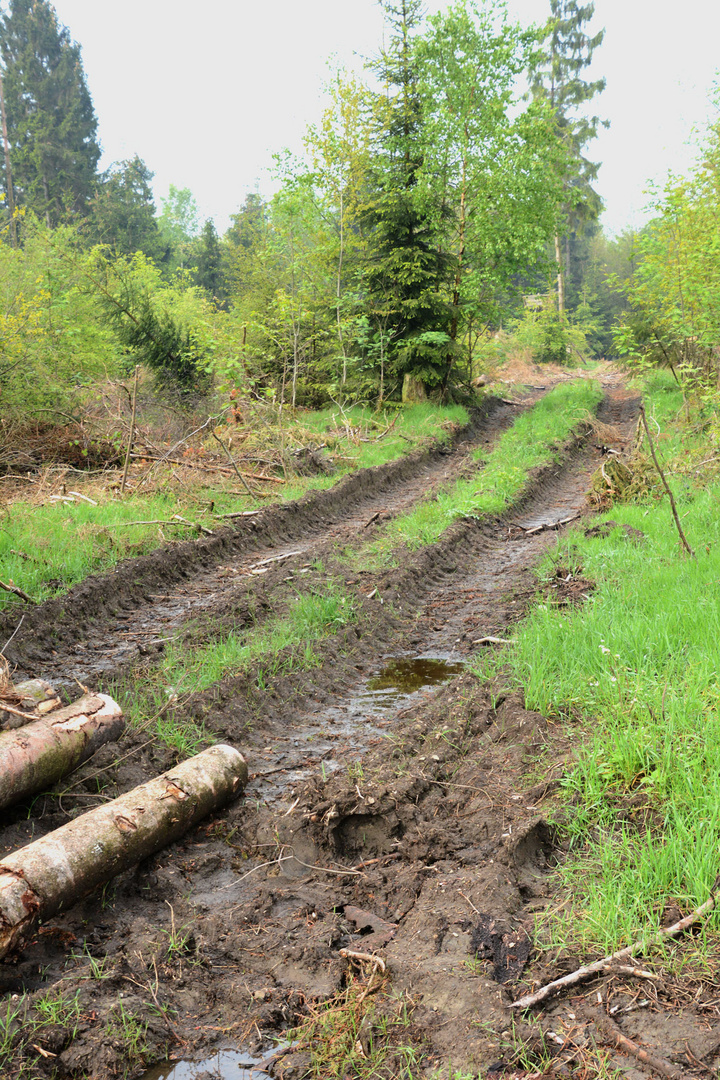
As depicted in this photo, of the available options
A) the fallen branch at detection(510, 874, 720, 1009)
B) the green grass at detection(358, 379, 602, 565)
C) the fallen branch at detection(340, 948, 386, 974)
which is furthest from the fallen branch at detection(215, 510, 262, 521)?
the fallen branch at detection(510, 874, 720, 1009)

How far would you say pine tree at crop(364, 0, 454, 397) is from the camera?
57.3ft

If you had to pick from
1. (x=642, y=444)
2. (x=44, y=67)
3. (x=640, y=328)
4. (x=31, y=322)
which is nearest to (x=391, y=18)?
(x=640, y=328)

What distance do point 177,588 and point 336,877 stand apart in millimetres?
4853

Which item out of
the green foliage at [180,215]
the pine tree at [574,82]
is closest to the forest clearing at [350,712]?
the pine tree at [574,82]

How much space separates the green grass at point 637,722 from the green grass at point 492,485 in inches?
118

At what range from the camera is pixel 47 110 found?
4384 centimetres

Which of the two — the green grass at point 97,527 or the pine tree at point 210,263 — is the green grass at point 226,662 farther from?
the pine tree at point 210,263

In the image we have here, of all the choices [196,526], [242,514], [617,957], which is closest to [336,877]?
[617,957]

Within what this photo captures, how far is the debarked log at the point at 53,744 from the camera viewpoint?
3.71 meters

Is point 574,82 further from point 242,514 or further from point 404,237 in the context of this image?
point 242,514

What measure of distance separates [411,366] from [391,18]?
9.09 metres

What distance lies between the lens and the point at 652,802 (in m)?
3.28

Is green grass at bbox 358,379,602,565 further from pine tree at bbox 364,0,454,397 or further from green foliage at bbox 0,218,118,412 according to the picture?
Result: green foliage at bbox 0,218,118,412

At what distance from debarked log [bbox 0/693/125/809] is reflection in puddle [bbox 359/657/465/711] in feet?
6.95
